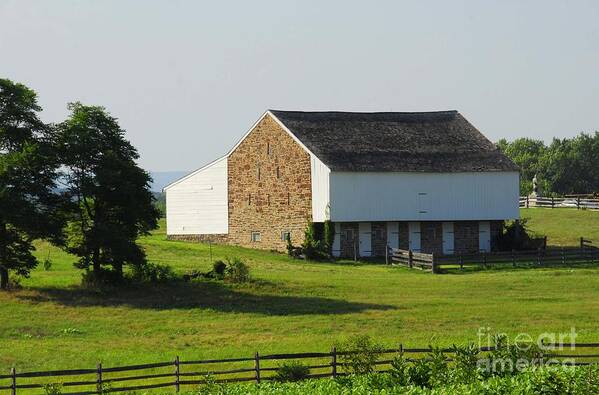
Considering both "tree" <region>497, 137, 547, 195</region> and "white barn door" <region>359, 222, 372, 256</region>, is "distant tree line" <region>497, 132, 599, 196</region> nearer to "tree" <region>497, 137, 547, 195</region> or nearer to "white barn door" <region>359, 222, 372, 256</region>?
"tree" <region>497, 137, 547, 195</region>

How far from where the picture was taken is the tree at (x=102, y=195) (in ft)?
154

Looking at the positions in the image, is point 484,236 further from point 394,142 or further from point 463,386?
point 463,386

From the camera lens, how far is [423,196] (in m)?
68.4

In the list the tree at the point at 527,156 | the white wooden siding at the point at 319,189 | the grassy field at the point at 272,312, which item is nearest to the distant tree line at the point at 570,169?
the tree at the point at 527,156

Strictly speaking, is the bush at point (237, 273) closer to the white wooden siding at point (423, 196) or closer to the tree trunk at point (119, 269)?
the tree trunk at point (119, 269)

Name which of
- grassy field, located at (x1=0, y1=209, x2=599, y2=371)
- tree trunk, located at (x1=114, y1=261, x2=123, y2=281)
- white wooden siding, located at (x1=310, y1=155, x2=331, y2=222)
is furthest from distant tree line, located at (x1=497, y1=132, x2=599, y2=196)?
tree trunk, located at (x1=114, y1=261, x2=123, y2=281)

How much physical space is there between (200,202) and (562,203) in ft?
117

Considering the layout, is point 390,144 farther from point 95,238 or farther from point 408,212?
point 95,238

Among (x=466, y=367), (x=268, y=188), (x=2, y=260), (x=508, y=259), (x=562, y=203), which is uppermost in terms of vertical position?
(x=268, y=188)

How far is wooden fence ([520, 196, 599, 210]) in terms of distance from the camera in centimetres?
9238

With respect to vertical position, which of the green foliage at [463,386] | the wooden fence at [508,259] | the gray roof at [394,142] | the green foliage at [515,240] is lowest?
the green foliage at [463,386]

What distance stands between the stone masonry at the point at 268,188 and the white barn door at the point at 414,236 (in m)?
6.48

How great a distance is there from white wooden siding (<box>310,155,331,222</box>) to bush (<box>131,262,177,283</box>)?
18.9 meters

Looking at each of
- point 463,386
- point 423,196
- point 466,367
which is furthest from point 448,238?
point 463,386
